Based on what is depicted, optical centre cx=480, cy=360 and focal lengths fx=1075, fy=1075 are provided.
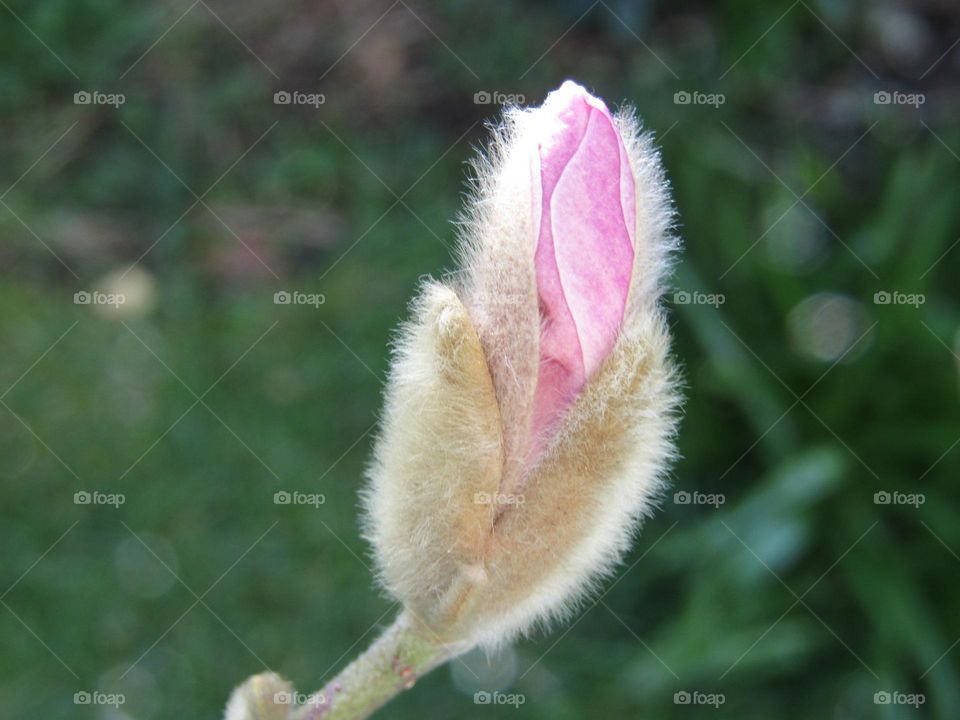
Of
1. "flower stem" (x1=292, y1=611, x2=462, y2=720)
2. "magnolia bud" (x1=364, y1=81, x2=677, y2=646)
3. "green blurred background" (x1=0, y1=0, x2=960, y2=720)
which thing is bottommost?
"green blurred background" (x1=0, y1=0, x2=960, y2=720)

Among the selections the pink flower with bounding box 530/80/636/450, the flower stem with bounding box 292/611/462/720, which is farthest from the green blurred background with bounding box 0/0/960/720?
the pink flower with bounding box 530/80/636/450

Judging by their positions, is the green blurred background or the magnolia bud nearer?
the magnolia bud

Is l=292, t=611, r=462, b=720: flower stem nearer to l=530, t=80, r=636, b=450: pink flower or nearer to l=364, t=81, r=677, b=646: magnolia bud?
l=364, t=81, r=677, b=646: magnolia bud

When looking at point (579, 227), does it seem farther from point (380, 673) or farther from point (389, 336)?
point (389, 336)

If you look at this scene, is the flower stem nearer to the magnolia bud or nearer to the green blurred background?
the magnolia bud

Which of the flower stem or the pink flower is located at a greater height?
the pink flower

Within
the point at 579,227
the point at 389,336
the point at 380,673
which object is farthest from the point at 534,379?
the point at 389,336
